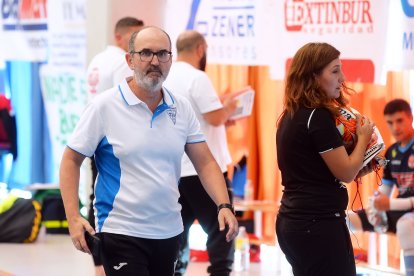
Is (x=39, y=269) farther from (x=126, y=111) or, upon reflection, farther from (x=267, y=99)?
(x=126, y=111)

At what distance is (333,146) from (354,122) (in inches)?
7.5

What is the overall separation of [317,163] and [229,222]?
422 millimetres

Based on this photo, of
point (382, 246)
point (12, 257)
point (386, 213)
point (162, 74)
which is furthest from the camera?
point (12, 257)

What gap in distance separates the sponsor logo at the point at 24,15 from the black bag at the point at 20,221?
166cm

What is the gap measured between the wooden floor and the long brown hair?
2.94 meters

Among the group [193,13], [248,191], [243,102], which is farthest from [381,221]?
[193,13]

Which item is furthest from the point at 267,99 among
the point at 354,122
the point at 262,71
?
the point at 354,122

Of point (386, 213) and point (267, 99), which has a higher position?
point (267, 99)

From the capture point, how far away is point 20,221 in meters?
8.10

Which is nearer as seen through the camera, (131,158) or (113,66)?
(131,158)

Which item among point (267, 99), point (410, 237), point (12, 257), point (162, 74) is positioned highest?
point (162, 74)

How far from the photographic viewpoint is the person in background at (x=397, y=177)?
5.89m

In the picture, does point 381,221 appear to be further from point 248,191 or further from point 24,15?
point 24,15

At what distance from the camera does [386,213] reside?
19.8 feet
